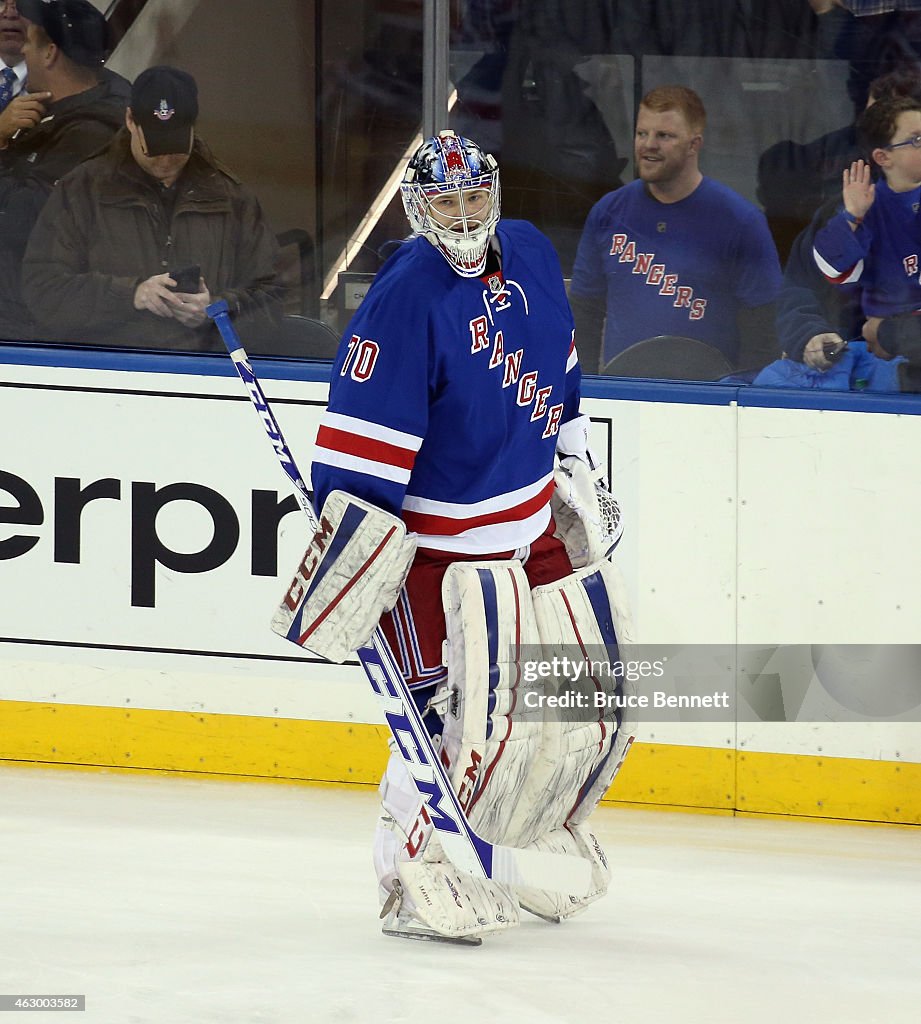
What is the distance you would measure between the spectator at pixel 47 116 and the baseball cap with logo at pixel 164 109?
0.04 metres

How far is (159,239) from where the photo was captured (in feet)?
12.6

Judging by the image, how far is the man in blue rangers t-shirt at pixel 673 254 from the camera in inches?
140

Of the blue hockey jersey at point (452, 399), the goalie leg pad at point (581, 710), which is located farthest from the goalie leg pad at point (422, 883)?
the blue hockey jersey at point (452, 399)

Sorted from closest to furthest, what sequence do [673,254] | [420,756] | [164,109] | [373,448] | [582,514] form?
[373,448] → [420,756] → [582,514] → [673,254] → [164,109]

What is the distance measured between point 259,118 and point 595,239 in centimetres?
77

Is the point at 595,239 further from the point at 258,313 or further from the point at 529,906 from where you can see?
the point at 529,906

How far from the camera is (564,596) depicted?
8.58ft

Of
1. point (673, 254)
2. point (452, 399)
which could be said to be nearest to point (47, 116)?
point (673, 254)

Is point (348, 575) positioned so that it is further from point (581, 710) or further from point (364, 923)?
point (364, 923)

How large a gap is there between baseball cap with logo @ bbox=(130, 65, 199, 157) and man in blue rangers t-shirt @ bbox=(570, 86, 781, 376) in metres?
0.91

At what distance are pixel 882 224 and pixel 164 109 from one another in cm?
155

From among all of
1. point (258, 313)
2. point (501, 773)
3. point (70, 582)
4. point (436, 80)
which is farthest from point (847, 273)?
point (70, 582)

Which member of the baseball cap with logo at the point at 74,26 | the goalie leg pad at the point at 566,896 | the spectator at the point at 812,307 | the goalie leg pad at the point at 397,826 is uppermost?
the baseball cap with logo at the point at 74,26

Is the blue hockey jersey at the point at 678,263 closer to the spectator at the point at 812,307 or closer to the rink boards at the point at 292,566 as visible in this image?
the spectator at the point at 812,307
